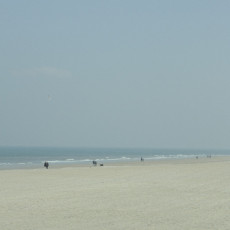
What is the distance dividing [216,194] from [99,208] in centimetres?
610

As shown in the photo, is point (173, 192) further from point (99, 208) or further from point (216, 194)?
point (99, 208)

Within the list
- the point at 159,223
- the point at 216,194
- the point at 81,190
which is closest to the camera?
the point at 159,223

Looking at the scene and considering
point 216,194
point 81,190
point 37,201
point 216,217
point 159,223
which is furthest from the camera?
point 81,190

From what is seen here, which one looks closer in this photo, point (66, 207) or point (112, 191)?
point (66, 207)

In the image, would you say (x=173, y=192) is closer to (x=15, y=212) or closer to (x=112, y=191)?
(x=112, y=191)

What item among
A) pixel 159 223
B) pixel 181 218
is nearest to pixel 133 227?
pixel 159 223

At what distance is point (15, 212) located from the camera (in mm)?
14008

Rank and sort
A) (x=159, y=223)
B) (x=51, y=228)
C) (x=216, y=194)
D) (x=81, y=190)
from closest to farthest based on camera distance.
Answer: (x=51, y=228) → (x=159, y=223) → (x=216, y=194) → (x=81, y=190)

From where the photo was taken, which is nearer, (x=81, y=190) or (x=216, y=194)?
(x=216, y=194)

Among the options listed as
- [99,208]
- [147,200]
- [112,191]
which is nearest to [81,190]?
[112,191]

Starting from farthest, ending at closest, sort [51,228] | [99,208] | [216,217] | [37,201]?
[37,201] → [99,208] → [216,217] → [51,228]

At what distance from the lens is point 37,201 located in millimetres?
16797

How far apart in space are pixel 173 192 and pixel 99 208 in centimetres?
565

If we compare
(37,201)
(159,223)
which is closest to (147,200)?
(37,201)
